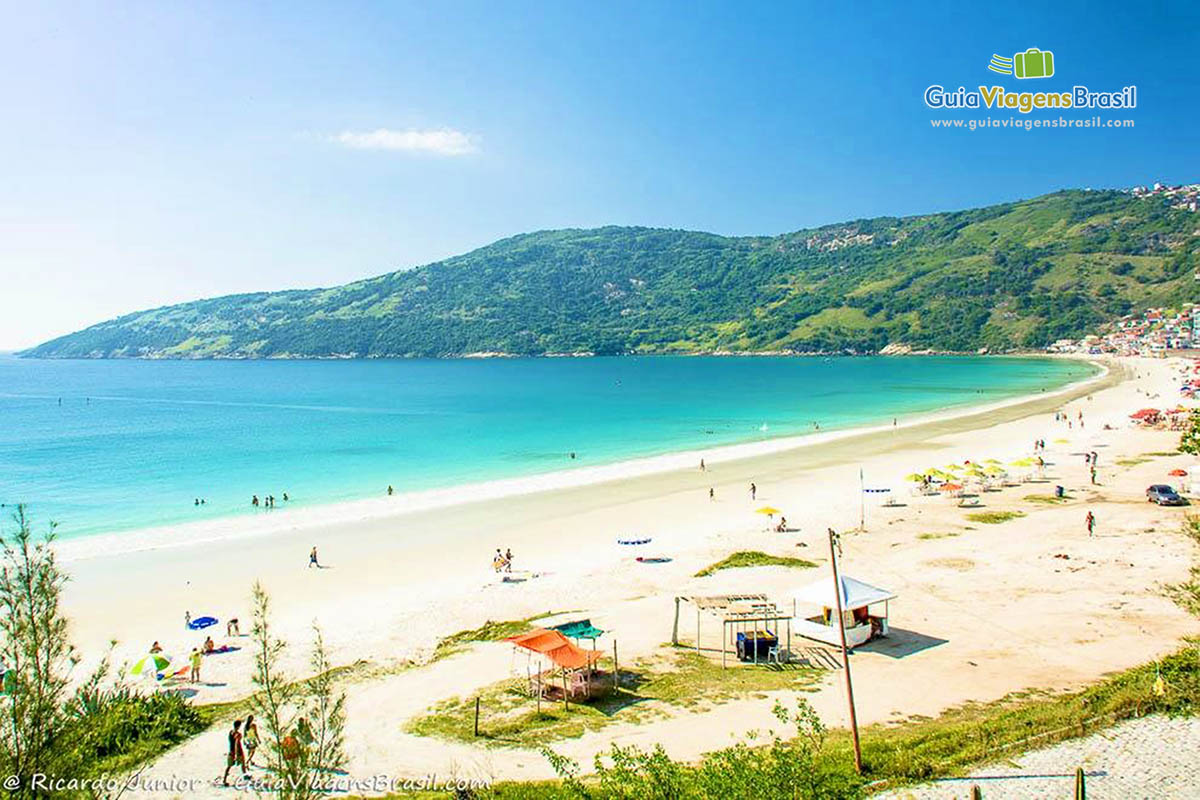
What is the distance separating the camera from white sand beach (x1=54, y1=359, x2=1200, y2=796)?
53.2 feet

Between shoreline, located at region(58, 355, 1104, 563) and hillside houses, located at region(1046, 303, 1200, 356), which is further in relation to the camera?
hillside houses, located at region(1046, 303, 1200, 356)

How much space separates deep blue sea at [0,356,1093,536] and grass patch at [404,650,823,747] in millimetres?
31742

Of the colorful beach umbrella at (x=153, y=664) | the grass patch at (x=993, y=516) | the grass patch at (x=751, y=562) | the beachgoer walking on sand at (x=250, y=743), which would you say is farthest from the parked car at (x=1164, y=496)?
the colorful beach umbrella at (x=153, y=664)

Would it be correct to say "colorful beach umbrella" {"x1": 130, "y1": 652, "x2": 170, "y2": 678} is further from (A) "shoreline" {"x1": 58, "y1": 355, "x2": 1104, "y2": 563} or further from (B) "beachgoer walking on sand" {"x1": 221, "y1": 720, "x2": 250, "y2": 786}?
(A) "shoreline" {"x1": 58, "y1": 355, "x2": 1104, "y2": 563}

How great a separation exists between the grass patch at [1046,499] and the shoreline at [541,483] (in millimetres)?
16887

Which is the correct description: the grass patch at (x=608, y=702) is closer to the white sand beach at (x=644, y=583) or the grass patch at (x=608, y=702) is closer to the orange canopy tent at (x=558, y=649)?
the white sand beach at (x=644, y=583)

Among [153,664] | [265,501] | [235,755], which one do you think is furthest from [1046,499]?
[265,501]

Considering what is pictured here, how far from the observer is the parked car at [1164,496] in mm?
33750

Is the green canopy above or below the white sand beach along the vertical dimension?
above

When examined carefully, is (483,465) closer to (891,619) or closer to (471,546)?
(471,546)

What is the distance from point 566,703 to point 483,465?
40.6 m

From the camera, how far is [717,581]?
26.0m

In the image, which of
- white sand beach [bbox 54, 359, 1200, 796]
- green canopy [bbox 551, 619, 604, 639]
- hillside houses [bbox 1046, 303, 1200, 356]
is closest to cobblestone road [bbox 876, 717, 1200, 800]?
white sand beach [bbox 54, 359, 1200, 796]

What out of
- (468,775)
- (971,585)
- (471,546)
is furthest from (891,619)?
(471,546)
